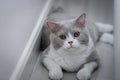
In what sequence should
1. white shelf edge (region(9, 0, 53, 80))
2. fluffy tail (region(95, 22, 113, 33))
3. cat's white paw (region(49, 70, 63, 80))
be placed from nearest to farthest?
white shelf edge (region(9, 0, 53, 80)) → cat's white paw (region(49, 70, 63, 80)) → fluffy tail (region(95, 22, 113, 33))

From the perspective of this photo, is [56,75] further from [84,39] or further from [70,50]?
[84,39]

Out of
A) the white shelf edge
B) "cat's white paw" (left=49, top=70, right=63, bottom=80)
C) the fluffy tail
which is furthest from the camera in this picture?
the fluffy tail

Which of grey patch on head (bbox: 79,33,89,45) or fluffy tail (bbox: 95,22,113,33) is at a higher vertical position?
grey patch on head (bbox: 79,33,89,45)

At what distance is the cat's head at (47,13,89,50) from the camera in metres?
1.44

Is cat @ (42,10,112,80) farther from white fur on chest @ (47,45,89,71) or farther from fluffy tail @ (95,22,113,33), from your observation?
fluffy tail @ (95,22,113,33)

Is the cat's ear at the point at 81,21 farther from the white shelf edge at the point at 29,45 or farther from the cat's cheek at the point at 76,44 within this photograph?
the white shelf edge at the point at 29,45

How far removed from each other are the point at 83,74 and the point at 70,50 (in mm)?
170

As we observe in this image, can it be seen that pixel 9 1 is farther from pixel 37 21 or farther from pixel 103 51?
pixel 103 51

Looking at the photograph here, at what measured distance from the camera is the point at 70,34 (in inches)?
57.0

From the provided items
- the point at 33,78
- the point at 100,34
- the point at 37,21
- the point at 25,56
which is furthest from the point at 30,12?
the point at 100,34

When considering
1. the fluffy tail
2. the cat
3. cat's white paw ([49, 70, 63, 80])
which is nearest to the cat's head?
Result: the cat

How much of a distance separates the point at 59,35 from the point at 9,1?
0.38 m

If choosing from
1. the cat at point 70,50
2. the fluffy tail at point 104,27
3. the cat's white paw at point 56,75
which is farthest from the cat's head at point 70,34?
the fluffy tail at point 104,27

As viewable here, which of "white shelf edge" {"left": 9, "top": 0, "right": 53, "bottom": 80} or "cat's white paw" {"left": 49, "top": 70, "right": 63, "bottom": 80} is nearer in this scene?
"white shelf edge" {"left": 9, "top": 0, "right": 53, "bottom": 80}
